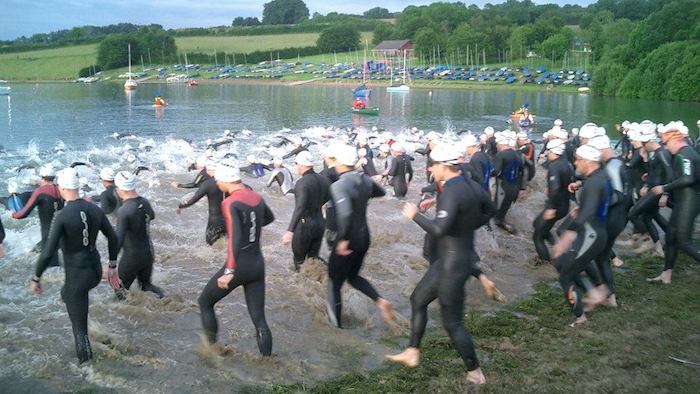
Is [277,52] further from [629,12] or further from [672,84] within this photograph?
[629,12]

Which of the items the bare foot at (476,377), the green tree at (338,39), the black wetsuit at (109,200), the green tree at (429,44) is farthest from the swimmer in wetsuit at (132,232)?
the green tree at (338,39)

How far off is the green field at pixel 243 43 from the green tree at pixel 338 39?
3.54 m

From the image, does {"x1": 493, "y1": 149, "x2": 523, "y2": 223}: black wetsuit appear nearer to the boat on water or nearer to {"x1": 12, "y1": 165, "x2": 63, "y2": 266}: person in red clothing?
{"x1": 12, "y1": 165, "x2": 63, "y2": 266}: person in red clothing

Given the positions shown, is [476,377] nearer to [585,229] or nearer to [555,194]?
[585,229]

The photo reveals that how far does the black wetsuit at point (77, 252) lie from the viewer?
18.3 ft

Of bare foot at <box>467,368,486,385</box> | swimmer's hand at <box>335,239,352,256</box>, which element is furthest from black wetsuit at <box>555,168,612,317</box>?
swimmer's hand at <box>335,239,352,256</box>

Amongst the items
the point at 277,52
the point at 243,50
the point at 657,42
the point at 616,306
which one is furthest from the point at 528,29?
the point at 616,306


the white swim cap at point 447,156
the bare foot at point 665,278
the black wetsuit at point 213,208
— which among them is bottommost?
the bare foot at point 665,278

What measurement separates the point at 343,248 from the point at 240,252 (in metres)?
1.22

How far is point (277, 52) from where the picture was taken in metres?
124

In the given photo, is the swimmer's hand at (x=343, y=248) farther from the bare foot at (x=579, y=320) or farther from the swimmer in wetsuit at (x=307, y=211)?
the bare foot at (x=579, y=320)

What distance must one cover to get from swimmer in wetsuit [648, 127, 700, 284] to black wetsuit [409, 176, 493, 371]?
12.5 feet

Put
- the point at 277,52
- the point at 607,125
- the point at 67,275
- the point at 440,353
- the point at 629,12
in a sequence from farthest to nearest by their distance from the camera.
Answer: the point at 629,12 < the point at 277,52 < the point at 607,125 < the point at 440,353 < the point at 67,275

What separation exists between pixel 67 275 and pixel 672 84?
2841 inches
